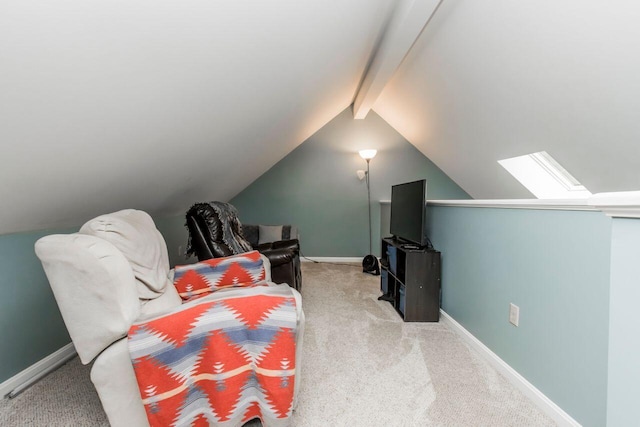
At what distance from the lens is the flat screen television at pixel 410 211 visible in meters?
2.46

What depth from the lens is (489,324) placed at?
1.94 metres

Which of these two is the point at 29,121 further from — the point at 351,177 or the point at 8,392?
the point at 351,177

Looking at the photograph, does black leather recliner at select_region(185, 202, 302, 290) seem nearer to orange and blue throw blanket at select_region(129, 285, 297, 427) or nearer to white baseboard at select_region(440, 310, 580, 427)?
orange and blue throw blanket at select_region(129, 285, 297, 427)

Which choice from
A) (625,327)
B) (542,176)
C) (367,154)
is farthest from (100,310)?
(542,176)

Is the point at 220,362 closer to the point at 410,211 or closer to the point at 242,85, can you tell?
the point at 242,85

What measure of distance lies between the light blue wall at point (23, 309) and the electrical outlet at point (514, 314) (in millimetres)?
2804

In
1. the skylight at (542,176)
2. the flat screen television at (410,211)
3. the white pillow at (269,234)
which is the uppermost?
the skylight at (542,176)

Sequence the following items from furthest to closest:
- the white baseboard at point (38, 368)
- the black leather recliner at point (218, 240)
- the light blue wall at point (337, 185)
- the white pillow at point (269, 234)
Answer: the light blue wall at point (337, 185) < the white pillow at point (269, 234) < the black leather recliner at point (218, 240) < the white baseboard at point (38, 368)

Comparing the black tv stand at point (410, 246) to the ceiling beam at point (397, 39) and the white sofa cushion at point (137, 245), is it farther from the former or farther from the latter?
the white sofa cushion at point (137, 245)

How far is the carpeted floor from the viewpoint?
1433mm

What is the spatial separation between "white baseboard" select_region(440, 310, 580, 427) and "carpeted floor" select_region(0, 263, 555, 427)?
4 centimetres

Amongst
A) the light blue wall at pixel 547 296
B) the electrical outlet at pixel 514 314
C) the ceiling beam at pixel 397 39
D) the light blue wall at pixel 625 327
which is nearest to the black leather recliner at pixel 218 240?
the light blue wall at pixel 547 296

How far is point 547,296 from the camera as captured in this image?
1491mm

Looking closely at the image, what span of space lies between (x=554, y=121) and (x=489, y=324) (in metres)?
1.72
